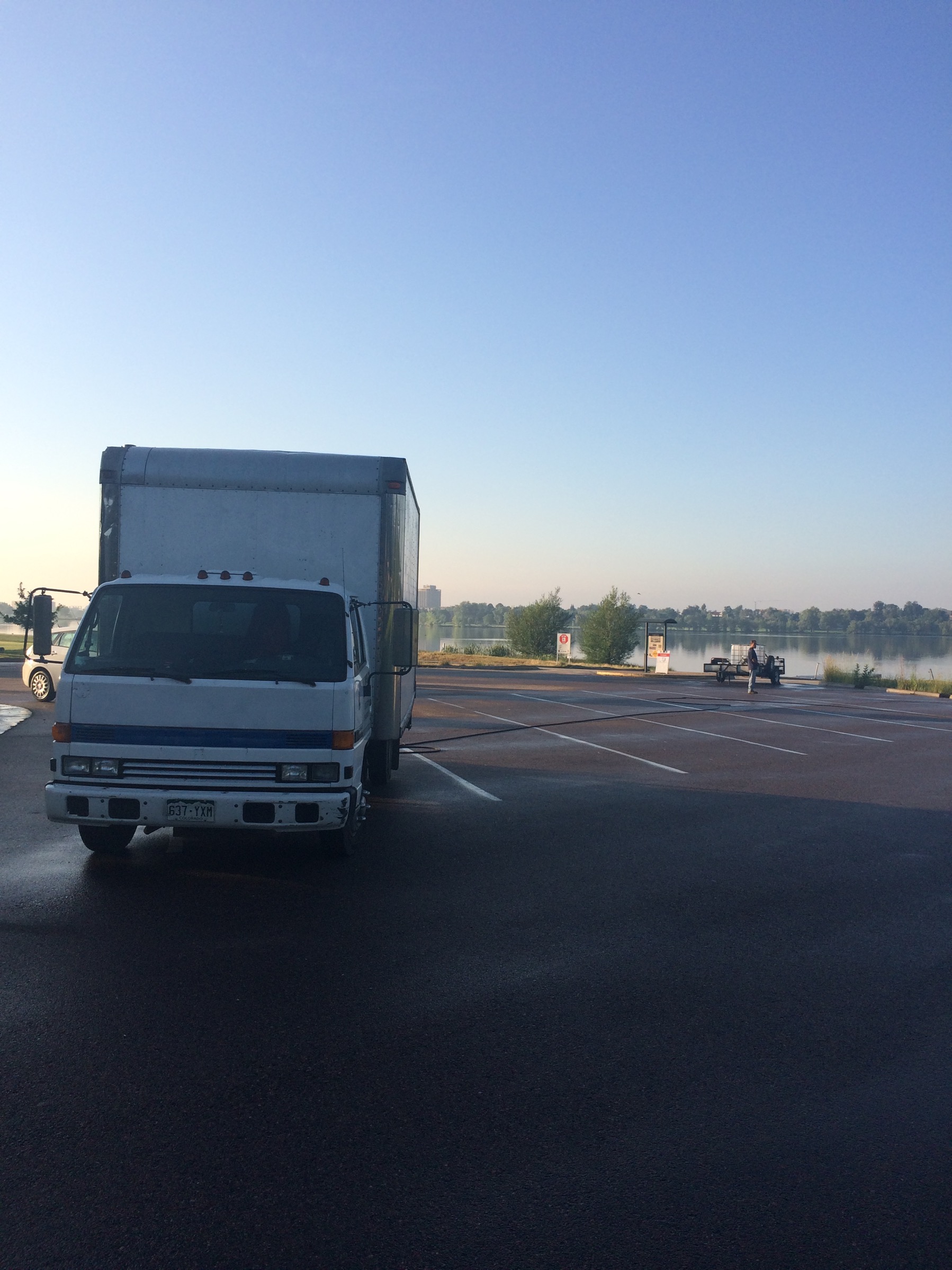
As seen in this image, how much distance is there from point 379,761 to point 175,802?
12.9ft

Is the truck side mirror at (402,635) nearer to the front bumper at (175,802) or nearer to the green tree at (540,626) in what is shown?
the front bumper at (175,802)

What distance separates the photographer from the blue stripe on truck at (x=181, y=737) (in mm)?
6668

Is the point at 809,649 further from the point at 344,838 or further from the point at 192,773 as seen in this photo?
the point at 192,773

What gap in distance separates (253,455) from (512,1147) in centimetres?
634

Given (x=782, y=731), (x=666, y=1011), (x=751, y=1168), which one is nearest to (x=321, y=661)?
(x=666, y=1011)

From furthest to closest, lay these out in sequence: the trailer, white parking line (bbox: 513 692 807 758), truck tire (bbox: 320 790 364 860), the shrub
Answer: the shrub < the trailer < white parking line (bbox: 513 692 807 758) < truck tire (bbox: 320 790 364 860)

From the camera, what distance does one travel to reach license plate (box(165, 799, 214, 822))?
6.58 meters

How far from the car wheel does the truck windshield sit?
13.9 m

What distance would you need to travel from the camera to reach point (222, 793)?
6633mm

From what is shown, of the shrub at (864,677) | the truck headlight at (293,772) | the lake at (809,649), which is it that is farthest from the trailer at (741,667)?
the truck headlight at (293,772)

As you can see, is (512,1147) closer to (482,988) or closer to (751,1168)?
(751,1168)

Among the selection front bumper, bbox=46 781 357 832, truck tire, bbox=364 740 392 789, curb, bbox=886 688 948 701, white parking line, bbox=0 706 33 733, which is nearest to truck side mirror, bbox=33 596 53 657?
front bumper, bbox=46 781 357 832

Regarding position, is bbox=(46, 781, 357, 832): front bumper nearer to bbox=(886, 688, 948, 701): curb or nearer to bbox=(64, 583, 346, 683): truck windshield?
bbox=(64, 583, 346, 683): truck windshield

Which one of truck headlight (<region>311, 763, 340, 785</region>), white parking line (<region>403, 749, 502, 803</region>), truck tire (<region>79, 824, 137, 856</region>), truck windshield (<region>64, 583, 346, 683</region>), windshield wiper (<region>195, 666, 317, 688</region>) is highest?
truck windshield (<region>64, 583, 346, 683</region>)
